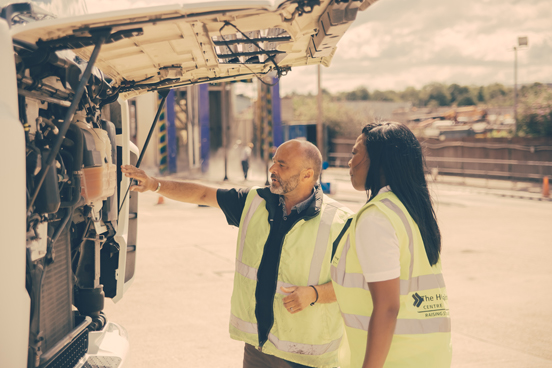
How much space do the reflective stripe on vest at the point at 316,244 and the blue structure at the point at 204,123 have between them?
2546cm

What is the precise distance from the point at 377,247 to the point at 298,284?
1055 millimetres

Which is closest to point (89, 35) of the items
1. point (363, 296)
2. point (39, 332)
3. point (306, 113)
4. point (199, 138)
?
point (39, 332)

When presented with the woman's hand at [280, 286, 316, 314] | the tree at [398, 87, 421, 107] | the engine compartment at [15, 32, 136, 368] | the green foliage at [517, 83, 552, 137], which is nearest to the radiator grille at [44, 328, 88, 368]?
the engine compartment at [15, 32, 136, 368]

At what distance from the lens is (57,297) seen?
314cm

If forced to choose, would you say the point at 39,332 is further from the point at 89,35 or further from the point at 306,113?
the point at 306,113

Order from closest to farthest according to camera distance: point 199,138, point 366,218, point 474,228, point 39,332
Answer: point 366,218, point 39,332, point 474,228, point 199,138

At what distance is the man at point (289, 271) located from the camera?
3.13 metres

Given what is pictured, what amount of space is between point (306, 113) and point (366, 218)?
218ft

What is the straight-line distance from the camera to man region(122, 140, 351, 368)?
3.13 metres

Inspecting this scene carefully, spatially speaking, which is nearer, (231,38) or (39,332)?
(39,332)

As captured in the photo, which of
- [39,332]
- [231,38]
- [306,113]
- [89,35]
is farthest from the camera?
[306,113]

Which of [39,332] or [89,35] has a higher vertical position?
[89,35]

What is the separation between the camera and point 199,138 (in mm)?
29250

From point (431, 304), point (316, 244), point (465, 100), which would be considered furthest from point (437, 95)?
point (431, 304)
